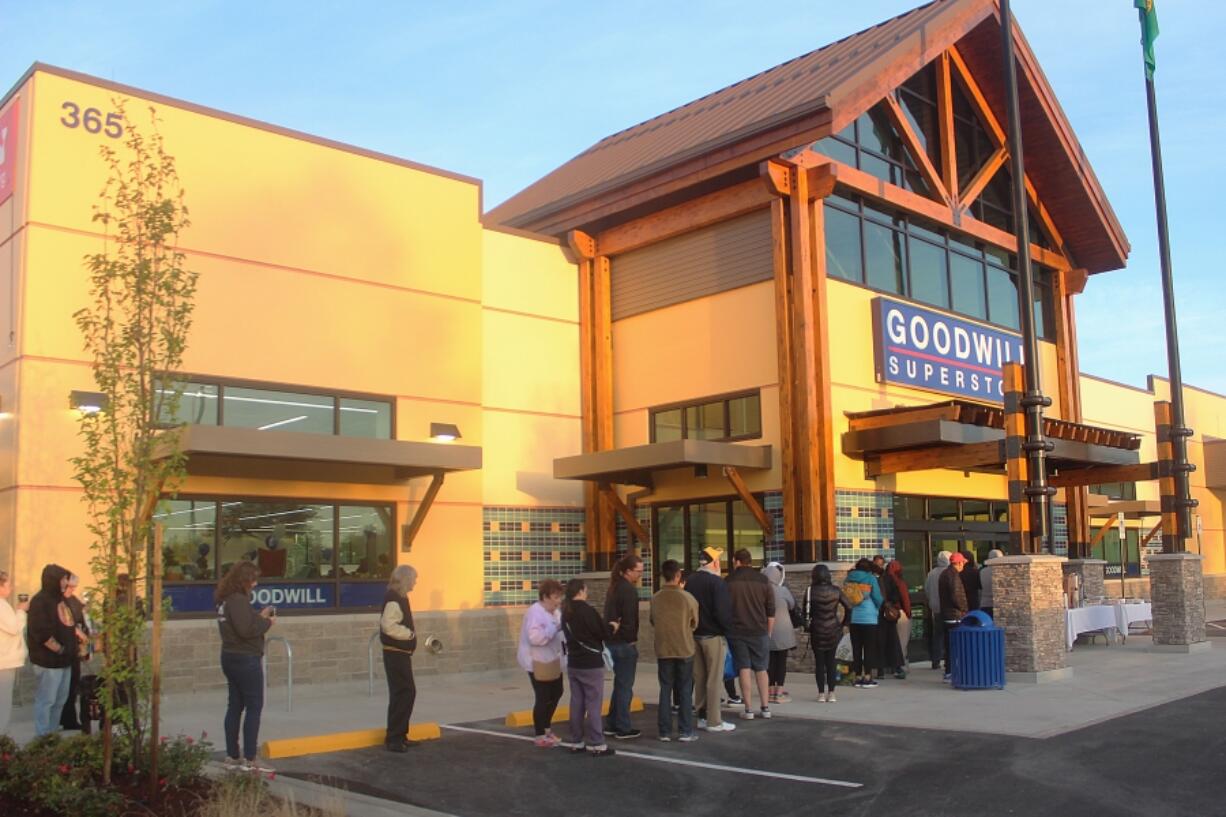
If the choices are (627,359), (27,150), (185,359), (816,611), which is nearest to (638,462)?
(627,359)

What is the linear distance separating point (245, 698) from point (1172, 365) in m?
15.3

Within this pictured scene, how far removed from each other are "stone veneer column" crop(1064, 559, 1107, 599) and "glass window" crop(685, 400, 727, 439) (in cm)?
737

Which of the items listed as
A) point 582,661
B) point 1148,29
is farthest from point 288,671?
point 1148,29

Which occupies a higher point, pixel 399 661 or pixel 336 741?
pixel 399 661

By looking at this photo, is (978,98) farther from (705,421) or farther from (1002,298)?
(705,421)

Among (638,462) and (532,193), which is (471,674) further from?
(532,193)

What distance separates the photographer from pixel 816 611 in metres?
13.0

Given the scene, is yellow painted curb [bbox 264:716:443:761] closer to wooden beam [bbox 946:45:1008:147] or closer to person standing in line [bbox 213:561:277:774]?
person standing in line [bbox 213:561:277:774]

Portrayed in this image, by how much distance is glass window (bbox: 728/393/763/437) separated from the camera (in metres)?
17.3

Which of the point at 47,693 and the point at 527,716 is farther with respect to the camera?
the point at 527,716

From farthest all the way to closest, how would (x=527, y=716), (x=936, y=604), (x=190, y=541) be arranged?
(x=936, y=604), (x=190, y=541), (x=527, y=716)

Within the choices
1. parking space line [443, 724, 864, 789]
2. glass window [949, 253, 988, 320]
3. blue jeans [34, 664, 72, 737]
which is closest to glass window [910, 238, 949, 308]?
glass window [949, 253, 988, 320]

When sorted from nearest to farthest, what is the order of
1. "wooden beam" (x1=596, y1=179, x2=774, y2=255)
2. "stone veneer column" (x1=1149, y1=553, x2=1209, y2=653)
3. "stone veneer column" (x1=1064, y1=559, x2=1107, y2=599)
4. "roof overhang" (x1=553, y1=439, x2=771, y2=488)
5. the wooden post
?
the wooden post
"roof overhang" (x1=553, y1=439, x2=771, y2=488)
"wooden beam" (x1=596, y1=179, x2=774, y2=255)
"stone veneer column" (x1=1149, y1=553, x2=1209, y2=653)
"stone veneer column" (x1=1064, y1=559, x2=1107, y2=599)

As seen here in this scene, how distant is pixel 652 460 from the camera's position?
16.4m
